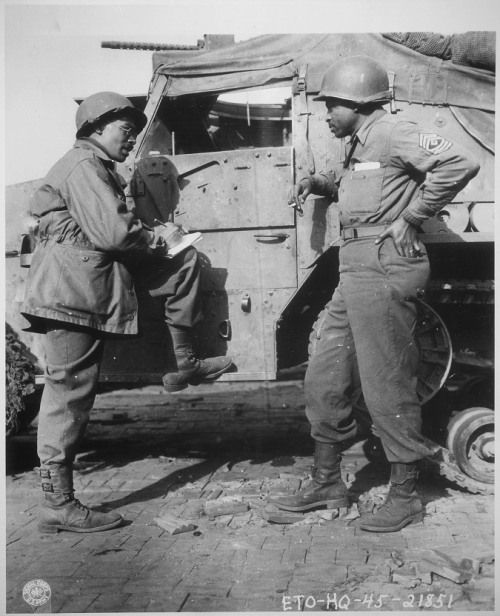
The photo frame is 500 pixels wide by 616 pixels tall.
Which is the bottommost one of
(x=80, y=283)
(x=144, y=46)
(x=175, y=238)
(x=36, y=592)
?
(x=36, y=592)

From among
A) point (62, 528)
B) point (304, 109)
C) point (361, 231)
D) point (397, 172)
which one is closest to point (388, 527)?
point (361, 231)

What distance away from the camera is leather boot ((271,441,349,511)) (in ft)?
13.5

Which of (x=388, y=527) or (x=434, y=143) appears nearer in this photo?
(x=434, y=143)

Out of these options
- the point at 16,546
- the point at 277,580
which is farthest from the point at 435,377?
the point at 16,546

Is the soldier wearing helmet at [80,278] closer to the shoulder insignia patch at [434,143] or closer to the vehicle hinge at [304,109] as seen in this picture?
the vehicle hinge at [304,109]

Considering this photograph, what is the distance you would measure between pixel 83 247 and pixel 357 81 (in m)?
1.72

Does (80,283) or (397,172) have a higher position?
(397,172)

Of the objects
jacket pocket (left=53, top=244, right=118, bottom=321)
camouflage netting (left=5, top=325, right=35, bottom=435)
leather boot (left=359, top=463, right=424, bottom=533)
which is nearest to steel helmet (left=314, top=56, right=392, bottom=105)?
jacket pocket (left=53, top=244, right=118, bottom=321)

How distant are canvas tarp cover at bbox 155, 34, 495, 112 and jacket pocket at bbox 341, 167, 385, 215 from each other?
852mm

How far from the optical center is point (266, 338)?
4422mm

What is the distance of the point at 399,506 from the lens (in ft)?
12.7

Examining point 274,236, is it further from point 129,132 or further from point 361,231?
point 129,132

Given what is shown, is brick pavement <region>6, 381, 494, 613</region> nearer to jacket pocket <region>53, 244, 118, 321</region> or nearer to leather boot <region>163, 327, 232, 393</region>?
leather boot <region>163, 327, 232, 393</region>

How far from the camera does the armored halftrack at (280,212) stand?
4348 millimetres
